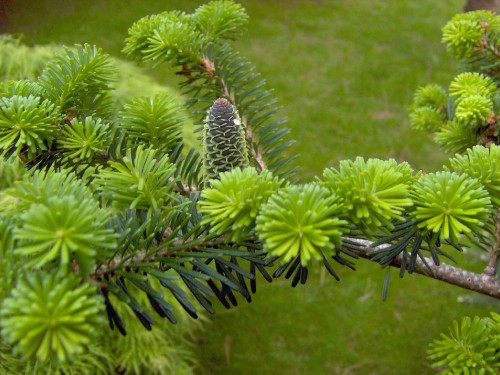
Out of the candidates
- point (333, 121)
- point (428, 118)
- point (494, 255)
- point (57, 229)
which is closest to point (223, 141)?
point (57, 229)

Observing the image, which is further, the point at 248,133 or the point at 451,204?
the point at 248,133

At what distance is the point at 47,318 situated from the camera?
26cm

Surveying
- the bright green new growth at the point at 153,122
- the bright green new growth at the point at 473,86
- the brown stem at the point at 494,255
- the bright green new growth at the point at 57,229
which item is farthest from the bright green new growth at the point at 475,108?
the bright green new growth at the point at 57,229

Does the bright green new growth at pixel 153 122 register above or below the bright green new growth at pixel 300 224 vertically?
above

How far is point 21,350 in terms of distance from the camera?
25 centimetres

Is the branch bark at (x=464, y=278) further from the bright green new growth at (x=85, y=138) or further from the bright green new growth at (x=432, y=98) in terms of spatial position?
the bright green new growth at (x=432, y=98)

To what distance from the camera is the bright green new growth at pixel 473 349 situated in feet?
1.42

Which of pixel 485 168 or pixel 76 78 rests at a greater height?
pixel 76 78

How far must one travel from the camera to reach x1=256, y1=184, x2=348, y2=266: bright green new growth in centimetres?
31

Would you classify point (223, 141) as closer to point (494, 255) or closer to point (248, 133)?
point (248, 133)

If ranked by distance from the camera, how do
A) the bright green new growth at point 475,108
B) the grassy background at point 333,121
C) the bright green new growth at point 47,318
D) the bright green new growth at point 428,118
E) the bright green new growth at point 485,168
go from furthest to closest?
1. the grassy background at point 333,121
2. the bright green new growth at point 428,118
3. the bright green new growth at point 475,108
4. the bright green new growth at point 485,168
5. the bright green new growth at point 47,318

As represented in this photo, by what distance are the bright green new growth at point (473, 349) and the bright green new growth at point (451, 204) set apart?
5.7 inches

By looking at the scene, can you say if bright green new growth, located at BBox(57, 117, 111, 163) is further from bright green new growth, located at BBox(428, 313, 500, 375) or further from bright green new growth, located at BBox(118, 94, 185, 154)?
bright green new growth, located at BBox(428, 313, 500, 375)

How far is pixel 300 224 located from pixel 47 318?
16 centimetres
